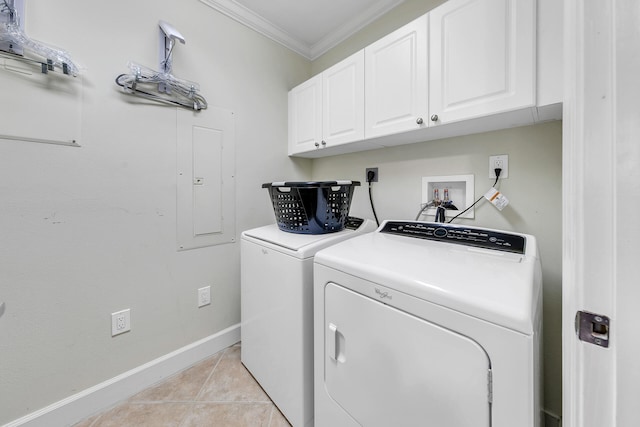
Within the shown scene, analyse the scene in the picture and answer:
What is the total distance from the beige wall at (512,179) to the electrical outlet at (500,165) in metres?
0.02

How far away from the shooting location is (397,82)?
133cm

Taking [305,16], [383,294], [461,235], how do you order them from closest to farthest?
1. [383,294]
2. [461,235]
3. [305,16]

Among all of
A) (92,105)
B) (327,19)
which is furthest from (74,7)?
(327,19)

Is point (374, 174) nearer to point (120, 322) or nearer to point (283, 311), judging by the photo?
point (283, 311)

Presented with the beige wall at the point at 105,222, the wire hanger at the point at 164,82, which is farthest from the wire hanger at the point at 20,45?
the wire hanger at the point at 164,82

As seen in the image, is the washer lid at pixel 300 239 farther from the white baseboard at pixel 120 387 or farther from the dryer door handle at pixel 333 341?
the white baseboard at pixel 120 387

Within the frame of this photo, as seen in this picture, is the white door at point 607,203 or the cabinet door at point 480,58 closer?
the white door at point 607,203

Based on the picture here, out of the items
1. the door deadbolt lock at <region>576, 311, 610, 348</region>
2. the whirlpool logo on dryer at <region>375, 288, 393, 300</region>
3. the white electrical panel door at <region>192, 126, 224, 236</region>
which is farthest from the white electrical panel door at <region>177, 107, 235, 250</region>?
the door deadbolt lock at <region>576, 311, 610, 348</region>

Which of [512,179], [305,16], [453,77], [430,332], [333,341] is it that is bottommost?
[333,341]

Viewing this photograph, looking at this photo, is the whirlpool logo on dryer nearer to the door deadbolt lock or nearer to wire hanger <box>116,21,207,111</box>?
the door deadbolt lock

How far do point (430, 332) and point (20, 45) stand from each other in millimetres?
1919

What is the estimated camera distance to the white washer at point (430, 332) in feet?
1.86

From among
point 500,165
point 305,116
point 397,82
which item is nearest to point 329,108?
point 305,116

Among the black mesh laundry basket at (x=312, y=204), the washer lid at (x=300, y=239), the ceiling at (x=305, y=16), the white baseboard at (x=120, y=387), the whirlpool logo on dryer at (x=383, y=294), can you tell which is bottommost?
the white baseboard at (x=120, y=387)
